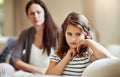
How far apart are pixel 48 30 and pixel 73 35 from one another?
A: 118 millimetres

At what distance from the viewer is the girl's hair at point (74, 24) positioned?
0.71m

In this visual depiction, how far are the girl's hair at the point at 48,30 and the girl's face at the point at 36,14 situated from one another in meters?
0.01

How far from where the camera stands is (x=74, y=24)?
0.71 meters

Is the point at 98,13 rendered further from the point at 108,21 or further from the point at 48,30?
the point at 48,30

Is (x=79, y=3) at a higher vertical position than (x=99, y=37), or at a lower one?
higher

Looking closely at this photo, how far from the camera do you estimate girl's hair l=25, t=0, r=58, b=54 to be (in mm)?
784

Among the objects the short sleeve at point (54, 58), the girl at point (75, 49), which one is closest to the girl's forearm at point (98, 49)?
the girl at point (75, 49)

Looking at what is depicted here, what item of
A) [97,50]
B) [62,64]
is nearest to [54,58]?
[62,64]

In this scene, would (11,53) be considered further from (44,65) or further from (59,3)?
(59,3)

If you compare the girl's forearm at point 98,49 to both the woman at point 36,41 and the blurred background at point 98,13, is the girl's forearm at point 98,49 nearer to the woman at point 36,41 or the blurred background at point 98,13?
the blurred background at point 98,13

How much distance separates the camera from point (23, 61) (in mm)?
834

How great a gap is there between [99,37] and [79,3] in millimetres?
127

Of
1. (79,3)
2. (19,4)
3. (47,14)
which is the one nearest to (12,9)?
(19,4)

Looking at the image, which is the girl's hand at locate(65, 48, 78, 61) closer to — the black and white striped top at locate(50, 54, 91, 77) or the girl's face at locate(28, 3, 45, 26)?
the black and white striped top at locate(50, 54, 91, 77)
